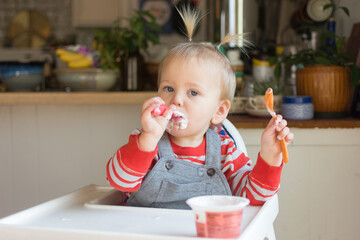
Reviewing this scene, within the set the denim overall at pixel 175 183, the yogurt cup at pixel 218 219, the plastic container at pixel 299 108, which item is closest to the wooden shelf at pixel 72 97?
the plastic container at pixel 299 108

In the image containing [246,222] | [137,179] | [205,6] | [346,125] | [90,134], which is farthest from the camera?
[205,6]

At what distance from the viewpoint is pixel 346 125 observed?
5.57 feet

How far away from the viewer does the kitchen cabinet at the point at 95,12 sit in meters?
4.06

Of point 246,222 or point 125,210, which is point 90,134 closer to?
point 125,210

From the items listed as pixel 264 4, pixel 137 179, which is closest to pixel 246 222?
pixel 137 179

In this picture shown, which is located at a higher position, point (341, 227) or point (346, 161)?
point (346, 161)

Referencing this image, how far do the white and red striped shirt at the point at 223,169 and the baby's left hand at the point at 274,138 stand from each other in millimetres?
17

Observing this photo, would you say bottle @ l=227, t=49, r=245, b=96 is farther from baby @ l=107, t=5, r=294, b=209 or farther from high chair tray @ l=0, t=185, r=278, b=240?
high chair tray @ l=0, t=185, r=278, b=240

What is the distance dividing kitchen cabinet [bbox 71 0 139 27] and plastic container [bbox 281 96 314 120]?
98.3 inches

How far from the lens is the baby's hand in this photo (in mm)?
920

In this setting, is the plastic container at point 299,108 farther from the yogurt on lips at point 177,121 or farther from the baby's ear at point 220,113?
the yogurt on lips at point 177,121

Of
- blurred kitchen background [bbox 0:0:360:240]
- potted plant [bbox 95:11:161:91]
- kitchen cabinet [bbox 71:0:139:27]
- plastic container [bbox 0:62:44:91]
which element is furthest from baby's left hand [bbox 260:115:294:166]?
kitchen cabinet [bbox 71:0:139:27]

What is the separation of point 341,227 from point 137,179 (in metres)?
1.03

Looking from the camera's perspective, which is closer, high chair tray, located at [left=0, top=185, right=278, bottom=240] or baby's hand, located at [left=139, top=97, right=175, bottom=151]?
high chair tray, located at [left=0, top=185, right=278, bottom=240]
